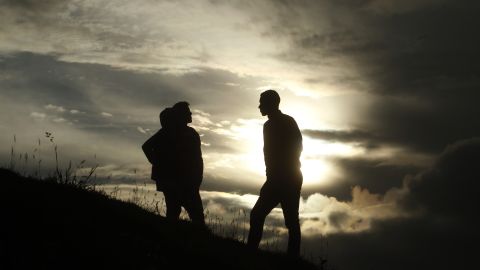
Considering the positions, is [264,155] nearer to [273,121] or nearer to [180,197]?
[273,121]

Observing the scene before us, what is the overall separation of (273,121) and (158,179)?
286 cm

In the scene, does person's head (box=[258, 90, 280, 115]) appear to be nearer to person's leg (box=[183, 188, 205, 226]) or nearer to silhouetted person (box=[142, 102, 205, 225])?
silhouetted person (box=[142, 102, 205, 225])

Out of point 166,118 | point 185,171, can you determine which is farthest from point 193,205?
point 166,118

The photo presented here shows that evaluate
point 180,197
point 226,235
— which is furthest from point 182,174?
point 226,235

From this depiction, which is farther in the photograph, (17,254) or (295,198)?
(295,198)

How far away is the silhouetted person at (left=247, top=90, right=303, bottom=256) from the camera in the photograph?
906cm

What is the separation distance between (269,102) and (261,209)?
1.80m

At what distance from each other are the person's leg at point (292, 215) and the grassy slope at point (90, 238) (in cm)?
42

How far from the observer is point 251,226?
925cm

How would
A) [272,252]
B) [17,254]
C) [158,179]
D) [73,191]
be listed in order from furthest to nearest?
1. [158,179]
2. [272,252]
3. [73,191]
4. [17,254]

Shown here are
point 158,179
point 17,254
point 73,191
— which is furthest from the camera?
point 158,179

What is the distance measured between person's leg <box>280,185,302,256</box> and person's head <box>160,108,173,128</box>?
2916 mm

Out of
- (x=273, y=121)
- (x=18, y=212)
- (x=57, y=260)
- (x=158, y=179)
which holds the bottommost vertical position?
(x=57, y=260)

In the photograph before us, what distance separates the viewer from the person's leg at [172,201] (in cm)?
1048
